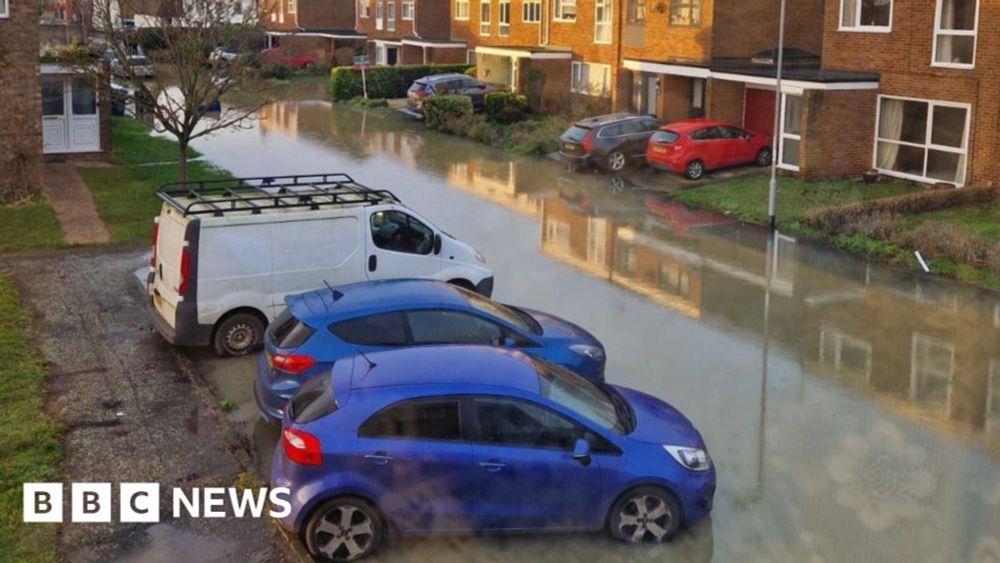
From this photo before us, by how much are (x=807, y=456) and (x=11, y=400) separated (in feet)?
25.2

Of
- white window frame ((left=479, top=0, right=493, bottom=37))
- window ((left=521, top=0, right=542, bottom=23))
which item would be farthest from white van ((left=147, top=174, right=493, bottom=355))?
white window frame ((left=479, top=0, right=493, bottom=37))

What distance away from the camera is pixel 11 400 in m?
11.2

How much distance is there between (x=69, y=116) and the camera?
95.0 feet

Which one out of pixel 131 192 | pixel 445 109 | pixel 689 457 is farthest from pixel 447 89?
pixel 689 457

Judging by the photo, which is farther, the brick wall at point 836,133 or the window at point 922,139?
the brick wall at point 836,133

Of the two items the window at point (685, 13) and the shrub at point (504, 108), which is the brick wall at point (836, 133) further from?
the shrub at point (504, 108)

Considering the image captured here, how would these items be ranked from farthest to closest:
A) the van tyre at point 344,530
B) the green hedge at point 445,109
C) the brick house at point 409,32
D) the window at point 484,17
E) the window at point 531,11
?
the brick house at point 409,32 < the window at point 484,17 < the window at point 531,11 < the green hedge at point 445,109 < the van tyre at point 344,530

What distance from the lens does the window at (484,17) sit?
50175mm

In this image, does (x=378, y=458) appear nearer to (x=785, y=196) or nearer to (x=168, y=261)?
(x=168, y=261)

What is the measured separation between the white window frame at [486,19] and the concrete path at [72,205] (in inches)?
992

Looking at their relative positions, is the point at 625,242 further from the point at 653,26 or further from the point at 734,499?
the point at 653,26

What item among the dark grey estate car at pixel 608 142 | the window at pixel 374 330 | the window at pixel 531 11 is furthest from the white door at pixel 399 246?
the window at pixel 531 11

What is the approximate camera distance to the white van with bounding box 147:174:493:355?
12891mm

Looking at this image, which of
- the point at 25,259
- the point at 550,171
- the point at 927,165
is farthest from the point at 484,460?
the point at 550,171
